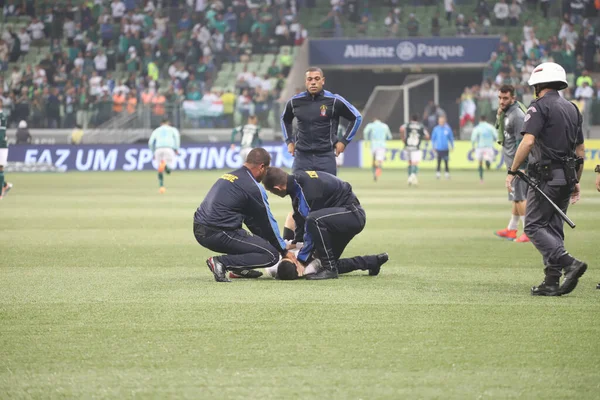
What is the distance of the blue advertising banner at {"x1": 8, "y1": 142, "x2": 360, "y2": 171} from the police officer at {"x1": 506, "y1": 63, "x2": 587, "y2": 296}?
105 feet

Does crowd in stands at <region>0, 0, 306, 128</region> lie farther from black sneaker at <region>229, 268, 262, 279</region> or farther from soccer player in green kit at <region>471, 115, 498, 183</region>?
black sneaker at <region>229, 268, 262, 279</region>

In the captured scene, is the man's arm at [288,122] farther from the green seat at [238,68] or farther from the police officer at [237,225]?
the green seat at [238,68]

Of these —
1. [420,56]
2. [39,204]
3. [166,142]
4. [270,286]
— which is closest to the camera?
[270,286]

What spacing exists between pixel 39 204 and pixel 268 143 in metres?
19.0

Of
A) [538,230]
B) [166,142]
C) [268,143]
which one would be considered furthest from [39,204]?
[268,143]

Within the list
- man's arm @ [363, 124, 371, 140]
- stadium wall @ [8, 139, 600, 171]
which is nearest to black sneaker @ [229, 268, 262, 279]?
man's arm @ [363, 124, 371, 140]

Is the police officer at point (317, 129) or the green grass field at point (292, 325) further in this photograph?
the police officer at point (317, 129)

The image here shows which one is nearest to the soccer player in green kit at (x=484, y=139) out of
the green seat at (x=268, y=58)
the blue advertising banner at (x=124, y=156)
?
the blue advertising banner at (x=124, y=156)

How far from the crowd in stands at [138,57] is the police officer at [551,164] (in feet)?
104

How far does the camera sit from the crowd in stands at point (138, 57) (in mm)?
42312

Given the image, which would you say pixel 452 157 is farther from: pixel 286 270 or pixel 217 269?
pixel 217 269

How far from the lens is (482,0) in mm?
47188

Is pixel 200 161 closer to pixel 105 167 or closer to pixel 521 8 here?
pixel 105 167

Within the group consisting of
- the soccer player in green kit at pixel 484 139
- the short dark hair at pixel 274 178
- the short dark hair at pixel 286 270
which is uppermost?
the short dark hair at pixel 274 178
